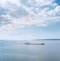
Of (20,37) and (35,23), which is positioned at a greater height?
(35,23)

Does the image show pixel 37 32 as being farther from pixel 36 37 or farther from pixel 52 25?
pixel 52 25

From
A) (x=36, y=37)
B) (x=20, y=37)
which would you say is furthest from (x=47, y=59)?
(x=20, y=37)

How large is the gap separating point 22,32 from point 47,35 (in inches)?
20.4

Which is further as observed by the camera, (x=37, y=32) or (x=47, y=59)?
(x=47, y=59)

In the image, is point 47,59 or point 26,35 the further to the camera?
point 47,59

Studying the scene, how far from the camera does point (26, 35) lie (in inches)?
101

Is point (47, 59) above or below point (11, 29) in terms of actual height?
below

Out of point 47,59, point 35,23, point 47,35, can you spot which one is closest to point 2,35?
point 35,23

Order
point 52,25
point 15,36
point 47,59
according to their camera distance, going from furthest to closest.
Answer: point 47,59
point 52,25
point 15,36

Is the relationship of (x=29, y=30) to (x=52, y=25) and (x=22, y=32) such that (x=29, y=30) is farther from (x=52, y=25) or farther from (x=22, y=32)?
(x=52, y=25)

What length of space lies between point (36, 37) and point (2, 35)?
72cm

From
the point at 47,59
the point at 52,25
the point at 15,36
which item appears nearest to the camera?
the point at 15,36

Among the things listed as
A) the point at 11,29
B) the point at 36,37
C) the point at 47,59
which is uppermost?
the point at 11,29

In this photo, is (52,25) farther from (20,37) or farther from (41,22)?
(20,37)
